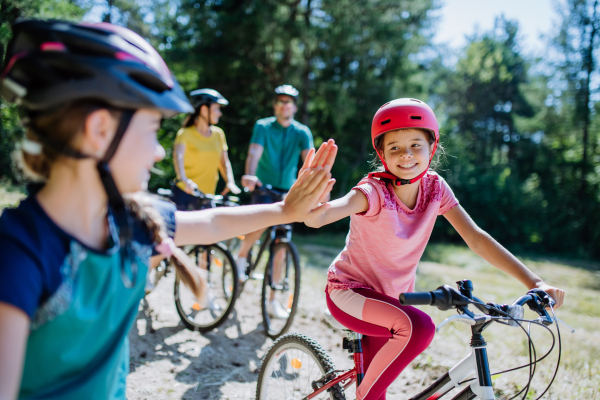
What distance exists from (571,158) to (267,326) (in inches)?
854

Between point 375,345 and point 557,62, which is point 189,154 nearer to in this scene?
point 375,345

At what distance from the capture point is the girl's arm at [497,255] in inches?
83.2

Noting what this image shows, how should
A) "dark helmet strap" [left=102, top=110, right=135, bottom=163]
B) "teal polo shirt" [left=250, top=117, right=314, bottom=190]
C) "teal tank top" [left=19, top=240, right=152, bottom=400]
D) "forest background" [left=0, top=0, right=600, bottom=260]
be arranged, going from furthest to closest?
1. "forest background" [left=0, top=0, right=600, bottom=260]
2. "teal polo shirt" [left=250, top=117, right=314, bottom=190]
3. "dark helmet strap" [left=102, top=110, right=135, bottom=163]
4. "teal tank top" [left=19, top=240, right=152, bottom=400]

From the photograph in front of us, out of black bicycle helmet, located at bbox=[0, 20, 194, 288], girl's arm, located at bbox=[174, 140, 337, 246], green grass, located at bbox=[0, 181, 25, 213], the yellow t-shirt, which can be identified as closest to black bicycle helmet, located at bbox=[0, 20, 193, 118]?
black bicycle helmet, located at bbox=[0, 20, 194, 288]

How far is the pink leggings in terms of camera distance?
6.63 feet

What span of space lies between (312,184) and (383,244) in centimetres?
94

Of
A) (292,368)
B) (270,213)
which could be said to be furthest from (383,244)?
(292,368)

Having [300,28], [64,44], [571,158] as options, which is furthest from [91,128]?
[571,158]

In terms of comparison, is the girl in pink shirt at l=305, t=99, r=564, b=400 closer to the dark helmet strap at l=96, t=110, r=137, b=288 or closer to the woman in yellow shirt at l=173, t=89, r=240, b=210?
the dark helmet strap at l=96, t=110, r=137, b=288

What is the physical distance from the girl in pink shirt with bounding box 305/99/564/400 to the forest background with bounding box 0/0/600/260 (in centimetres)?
551

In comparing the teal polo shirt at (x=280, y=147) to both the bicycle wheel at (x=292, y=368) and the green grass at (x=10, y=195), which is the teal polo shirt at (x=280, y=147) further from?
the green grass at (x=10, y=195)

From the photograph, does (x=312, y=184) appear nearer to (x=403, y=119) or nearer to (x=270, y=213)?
(x=270, y=213)

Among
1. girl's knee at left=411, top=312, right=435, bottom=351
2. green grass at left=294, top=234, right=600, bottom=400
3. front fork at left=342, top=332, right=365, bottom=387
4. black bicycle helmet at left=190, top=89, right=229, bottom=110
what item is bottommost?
green grass at left=294, top=234, right=600, bottom=400

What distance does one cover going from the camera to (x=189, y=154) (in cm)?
509
